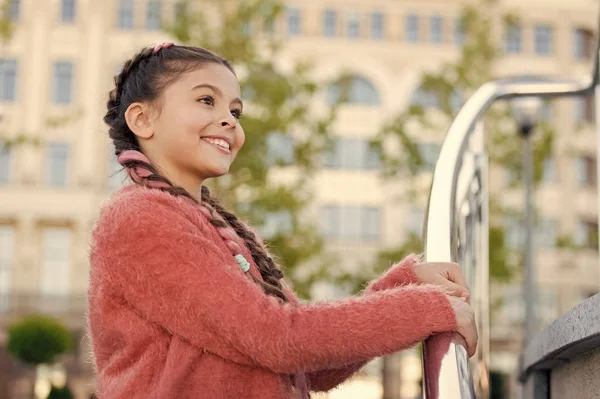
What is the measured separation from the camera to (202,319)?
1713mm

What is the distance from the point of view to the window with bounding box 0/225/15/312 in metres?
27.0

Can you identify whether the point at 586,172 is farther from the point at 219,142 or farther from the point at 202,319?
the point at 202,319

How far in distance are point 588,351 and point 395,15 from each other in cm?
2841

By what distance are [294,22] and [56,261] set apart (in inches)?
414

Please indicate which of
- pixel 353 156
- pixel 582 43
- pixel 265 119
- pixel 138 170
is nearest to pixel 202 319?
pixel 138 170

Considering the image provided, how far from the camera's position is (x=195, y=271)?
5.66ft

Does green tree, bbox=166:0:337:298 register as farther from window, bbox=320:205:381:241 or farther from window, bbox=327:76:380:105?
window, bbox=327:76:380:105

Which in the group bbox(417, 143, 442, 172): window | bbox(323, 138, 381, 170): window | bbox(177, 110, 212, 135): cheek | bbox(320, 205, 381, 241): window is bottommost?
bbox(320, 205, 381, 241): window

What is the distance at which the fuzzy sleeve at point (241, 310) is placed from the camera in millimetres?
1688

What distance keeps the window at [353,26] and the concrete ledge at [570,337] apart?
2714cm

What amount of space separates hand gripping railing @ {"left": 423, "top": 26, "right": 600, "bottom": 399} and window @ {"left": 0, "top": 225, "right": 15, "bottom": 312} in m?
24.8

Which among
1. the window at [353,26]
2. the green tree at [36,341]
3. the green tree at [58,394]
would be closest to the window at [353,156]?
the window at [353,26]

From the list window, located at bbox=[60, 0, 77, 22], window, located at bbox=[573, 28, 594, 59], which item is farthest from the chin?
window, located at bbox=[573, 28, 594, 59]

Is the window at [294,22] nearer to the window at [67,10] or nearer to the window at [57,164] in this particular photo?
the window at [67,10]
